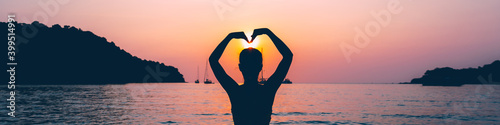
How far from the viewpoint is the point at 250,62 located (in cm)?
292

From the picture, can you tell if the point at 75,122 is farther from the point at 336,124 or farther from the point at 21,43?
the point at 21,43

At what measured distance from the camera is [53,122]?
27672mm

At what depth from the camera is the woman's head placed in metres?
2.91

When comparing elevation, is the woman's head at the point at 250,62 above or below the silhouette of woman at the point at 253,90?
above

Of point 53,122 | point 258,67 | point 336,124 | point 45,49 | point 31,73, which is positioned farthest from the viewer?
point 45,49

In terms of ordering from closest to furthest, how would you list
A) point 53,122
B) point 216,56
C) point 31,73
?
point 216,56, point 53,122, point 31,73

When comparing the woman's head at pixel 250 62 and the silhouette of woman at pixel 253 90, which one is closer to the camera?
the woman's head at pixel 250 62

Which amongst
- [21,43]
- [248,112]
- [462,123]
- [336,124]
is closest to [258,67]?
[248,112]

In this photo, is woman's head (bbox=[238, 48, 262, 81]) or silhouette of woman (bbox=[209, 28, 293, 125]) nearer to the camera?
woman's head (bbox=[238, 48, 262, 81])

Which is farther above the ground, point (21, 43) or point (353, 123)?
point (21, 43)

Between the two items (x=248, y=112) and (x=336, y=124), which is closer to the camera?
(x=248, y=112)

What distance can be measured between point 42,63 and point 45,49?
529 inches

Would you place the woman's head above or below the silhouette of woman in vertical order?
above

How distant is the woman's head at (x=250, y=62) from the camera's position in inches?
115
